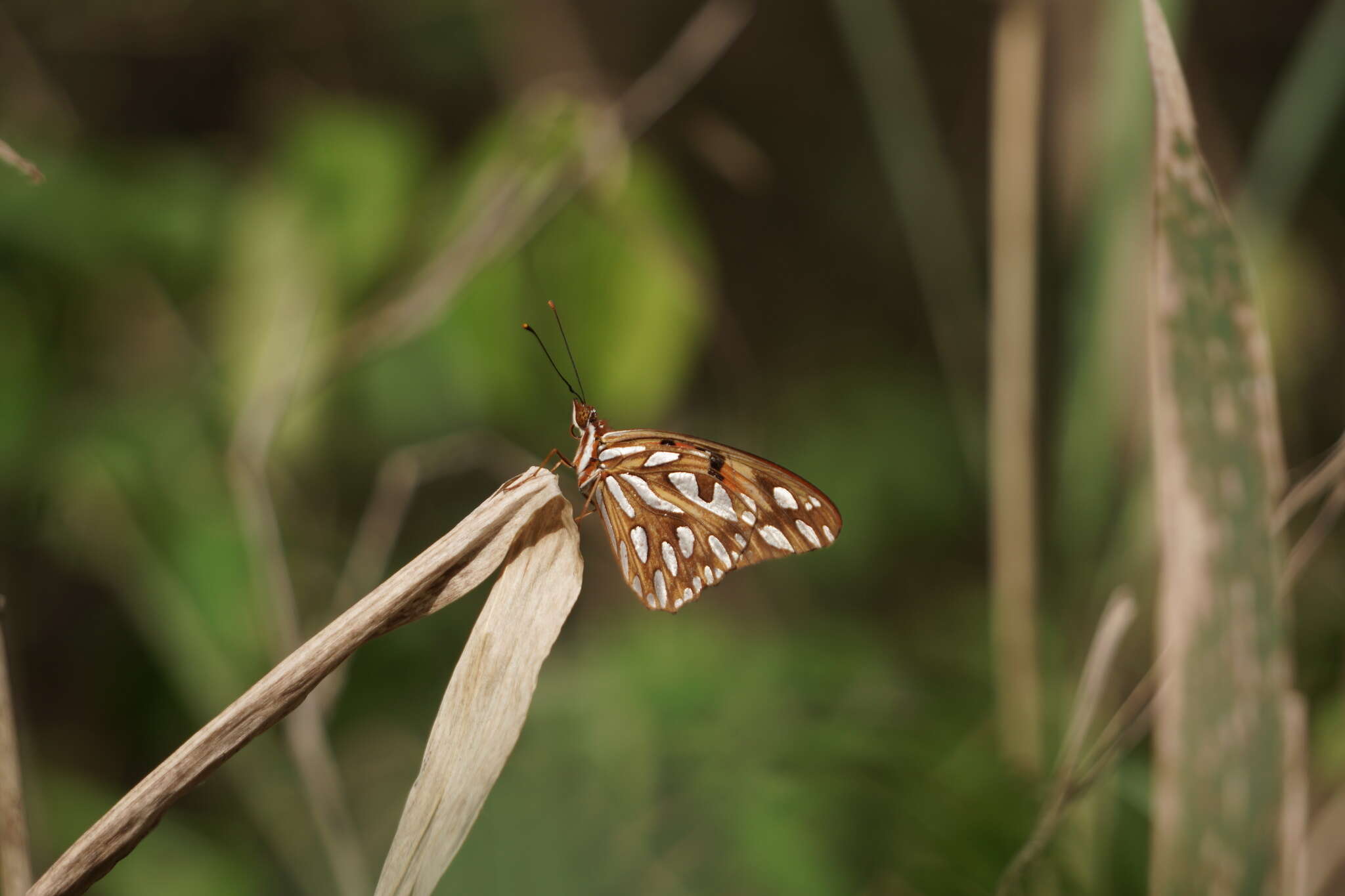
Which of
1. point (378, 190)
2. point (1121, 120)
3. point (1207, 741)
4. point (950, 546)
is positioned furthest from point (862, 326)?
point (1207, 741)

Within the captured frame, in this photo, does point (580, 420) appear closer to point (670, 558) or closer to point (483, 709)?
point (670, 558)

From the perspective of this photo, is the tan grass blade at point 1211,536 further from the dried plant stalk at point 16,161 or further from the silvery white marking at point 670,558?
the dried plant stalk at point 16,161

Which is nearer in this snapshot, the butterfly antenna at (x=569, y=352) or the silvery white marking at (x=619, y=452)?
the silvery white marking at (x=619, y=452)

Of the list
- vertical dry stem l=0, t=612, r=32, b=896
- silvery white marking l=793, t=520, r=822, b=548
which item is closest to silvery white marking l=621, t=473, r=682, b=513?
silvery white marking l=793, t=520, r=822, b=548

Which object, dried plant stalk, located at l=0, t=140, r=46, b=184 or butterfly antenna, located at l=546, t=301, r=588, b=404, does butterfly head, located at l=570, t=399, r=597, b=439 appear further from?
dried plant stalk, located at l=0, t=140, r=46, b=184

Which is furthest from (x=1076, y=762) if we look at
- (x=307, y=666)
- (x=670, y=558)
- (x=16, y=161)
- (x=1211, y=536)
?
(x=16, y=161)

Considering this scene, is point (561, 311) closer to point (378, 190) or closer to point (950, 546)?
point (378, 190)

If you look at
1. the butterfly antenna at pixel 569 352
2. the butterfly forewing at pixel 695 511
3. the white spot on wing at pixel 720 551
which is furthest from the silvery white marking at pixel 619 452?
the butterfly antenna at pixel 569 352
